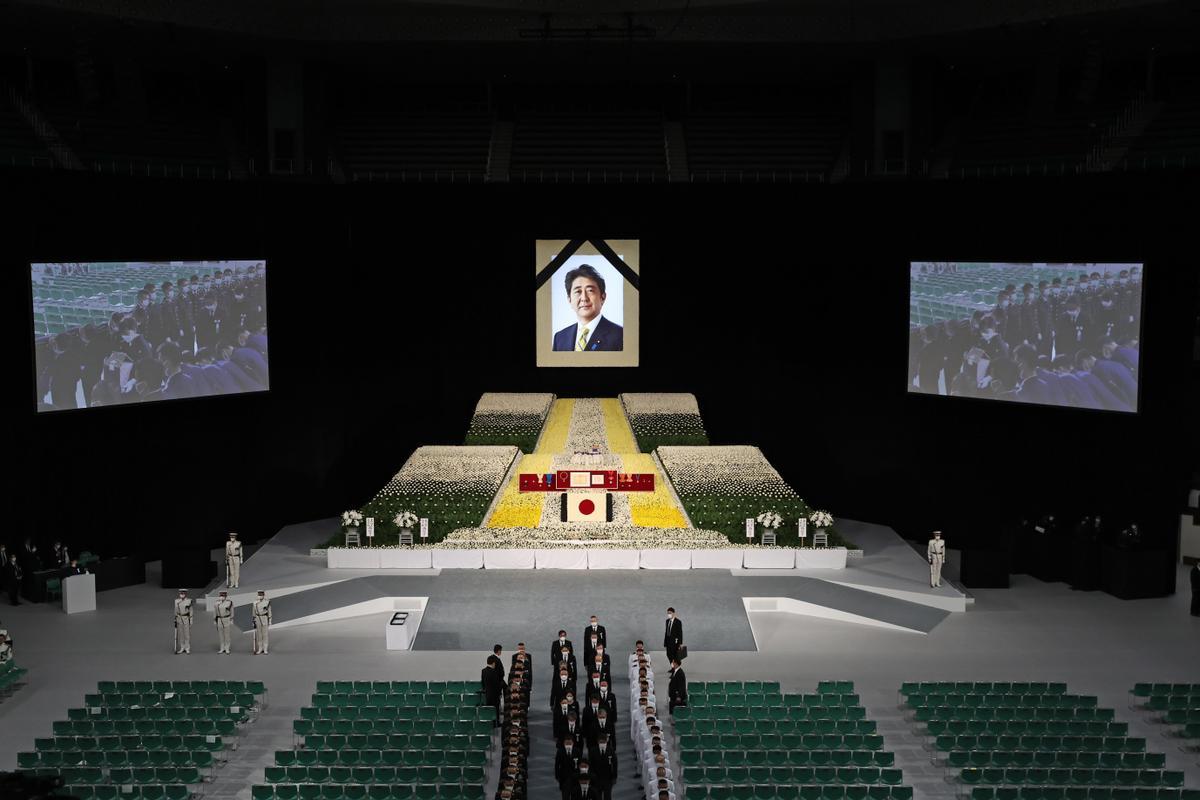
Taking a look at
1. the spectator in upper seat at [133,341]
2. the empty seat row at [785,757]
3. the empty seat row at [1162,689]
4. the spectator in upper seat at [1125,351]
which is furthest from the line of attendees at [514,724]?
the spectator in upper seat at [1125,351]

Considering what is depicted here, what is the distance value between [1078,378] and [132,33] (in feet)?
87.6

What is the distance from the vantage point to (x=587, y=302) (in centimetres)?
4459

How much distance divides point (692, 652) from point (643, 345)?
19279 millimetres

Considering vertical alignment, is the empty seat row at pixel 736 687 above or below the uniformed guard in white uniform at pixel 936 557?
below

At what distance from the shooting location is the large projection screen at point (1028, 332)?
104 feet

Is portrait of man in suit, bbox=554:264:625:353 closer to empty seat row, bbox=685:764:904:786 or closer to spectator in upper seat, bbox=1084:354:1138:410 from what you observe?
spectator in upper seat, bbox=1084:354:1138:410

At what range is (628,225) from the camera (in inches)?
1721

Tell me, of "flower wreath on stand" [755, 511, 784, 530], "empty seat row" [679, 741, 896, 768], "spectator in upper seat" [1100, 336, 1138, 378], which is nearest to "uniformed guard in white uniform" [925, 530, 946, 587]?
"flower wreath on stand" [755, 511, 784, 530]

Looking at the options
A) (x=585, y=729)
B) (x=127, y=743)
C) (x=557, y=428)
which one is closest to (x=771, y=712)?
(x=585, y=729)

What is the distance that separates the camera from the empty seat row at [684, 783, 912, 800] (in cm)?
1769

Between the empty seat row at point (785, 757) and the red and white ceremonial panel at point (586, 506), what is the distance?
553 inches

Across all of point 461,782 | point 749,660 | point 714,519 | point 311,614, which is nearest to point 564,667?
point 461,782

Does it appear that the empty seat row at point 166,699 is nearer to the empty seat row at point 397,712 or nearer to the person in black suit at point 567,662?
Answer: the empty seat row at point 397,712

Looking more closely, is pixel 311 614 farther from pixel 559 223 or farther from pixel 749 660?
pixel 559 223
